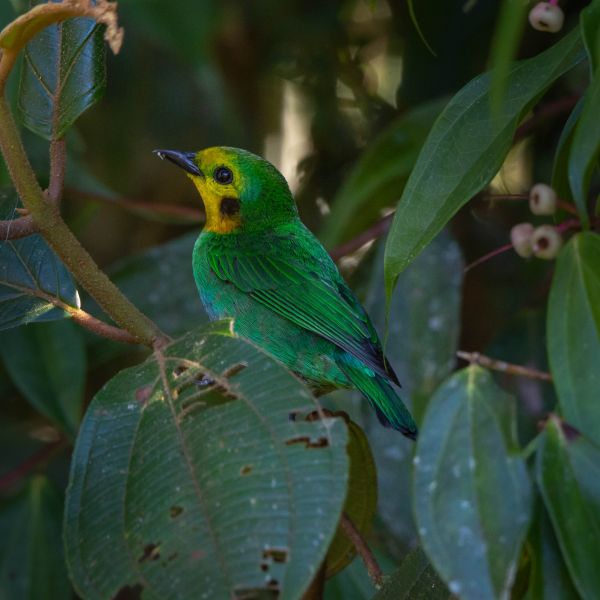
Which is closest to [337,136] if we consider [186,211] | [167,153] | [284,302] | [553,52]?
[186,211]

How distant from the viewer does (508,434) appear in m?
1.33

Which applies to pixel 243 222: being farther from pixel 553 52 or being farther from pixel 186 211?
pixel 553 52

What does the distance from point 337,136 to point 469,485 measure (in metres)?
2.77

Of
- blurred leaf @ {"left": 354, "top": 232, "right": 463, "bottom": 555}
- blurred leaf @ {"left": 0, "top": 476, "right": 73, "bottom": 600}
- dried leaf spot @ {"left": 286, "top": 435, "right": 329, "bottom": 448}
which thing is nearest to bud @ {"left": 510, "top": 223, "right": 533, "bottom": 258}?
dried leaf spot @ {"left": 286, "top": 435, "right": 329, "bottom": 448}

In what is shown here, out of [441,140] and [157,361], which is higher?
[441,140]

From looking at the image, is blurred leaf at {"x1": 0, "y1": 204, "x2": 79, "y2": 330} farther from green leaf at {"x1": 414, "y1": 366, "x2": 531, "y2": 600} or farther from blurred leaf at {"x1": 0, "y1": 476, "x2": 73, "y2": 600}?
blurred leaf at {"x1": 0, "y1": 476, "x2": 73, "y2": 600}

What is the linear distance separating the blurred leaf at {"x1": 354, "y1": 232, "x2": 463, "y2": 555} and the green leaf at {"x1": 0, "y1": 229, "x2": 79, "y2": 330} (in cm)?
111

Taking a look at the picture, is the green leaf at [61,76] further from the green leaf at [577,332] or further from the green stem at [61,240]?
the green leaf at [577,332]

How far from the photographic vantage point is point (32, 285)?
1858 mm

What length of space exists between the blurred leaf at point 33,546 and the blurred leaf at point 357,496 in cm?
129

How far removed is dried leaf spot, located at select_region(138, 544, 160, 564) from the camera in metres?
1.43

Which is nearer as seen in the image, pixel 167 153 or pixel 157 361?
pixel 157 361

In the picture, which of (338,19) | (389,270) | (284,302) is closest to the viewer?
(389,270)

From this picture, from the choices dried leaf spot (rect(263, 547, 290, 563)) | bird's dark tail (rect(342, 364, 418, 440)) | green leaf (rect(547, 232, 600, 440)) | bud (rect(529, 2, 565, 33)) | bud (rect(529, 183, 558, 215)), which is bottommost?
dried leaf spot (rect(263, 547, 290, 563))
